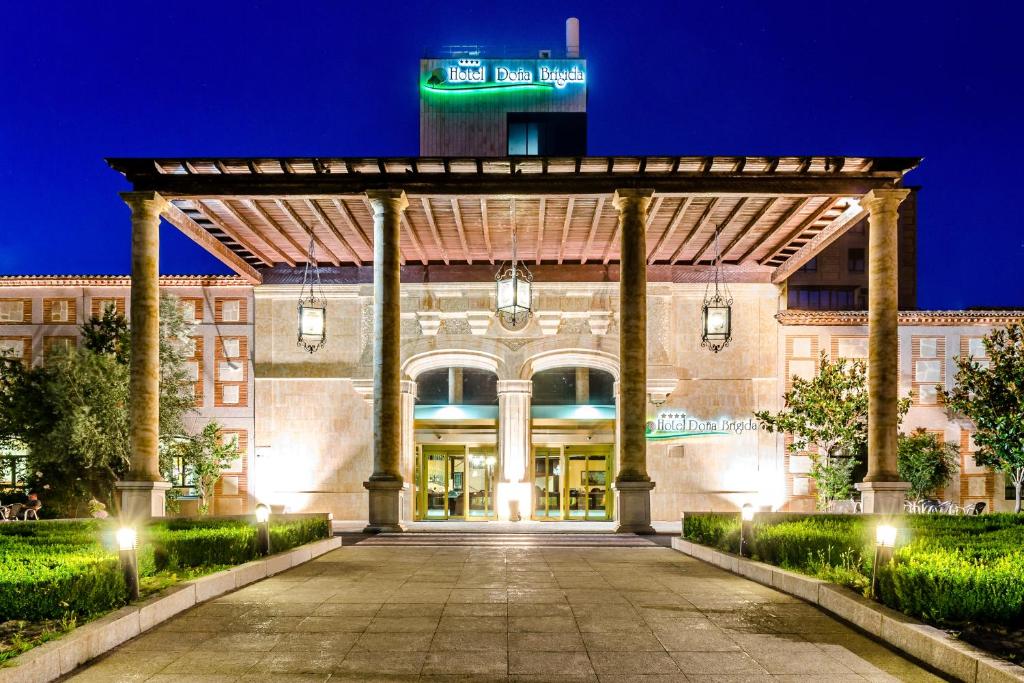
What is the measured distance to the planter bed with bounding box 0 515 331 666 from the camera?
26.6ft

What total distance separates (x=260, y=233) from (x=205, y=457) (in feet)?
24.7

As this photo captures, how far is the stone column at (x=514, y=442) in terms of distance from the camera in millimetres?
28016

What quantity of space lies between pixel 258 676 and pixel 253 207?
1759 centimetres

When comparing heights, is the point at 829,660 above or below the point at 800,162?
below

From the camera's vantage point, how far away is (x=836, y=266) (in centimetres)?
5772

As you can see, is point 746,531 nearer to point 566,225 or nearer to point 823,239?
point 566,225

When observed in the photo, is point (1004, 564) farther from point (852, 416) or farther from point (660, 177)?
point (852, 416)

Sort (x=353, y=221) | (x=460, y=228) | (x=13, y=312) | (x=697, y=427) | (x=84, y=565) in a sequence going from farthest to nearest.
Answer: (x=13, y=312) → (x=697, y=427) → (x=460, y=228) → (x=353, y=221) → (x=84, y=565)

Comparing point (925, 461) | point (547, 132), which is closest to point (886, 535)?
point (925, 461)

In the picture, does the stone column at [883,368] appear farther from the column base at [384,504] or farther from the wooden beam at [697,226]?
the column base at [384,504]

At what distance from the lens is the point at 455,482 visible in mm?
30328

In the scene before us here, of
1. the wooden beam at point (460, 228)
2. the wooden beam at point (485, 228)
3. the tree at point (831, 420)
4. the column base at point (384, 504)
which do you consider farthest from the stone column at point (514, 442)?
the column base at point (384, 504)

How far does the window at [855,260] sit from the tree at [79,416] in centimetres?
4496

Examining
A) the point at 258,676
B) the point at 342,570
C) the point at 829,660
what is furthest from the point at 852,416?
the point at 258,676
